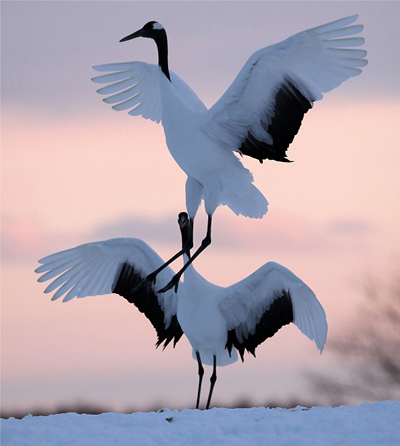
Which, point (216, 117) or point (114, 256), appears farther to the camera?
point (114, 256)

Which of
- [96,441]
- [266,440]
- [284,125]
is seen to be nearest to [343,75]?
[284,125]

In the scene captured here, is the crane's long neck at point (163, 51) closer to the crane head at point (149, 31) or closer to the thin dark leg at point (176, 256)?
the crane head at point (149, 31)

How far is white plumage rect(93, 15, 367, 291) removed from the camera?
34.4 feet

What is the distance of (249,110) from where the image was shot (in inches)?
435

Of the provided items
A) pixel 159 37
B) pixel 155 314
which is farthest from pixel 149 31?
pixel 155 314

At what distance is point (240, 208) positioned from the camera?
11.6 metres

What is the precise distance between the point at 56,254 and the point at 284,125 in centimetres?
355

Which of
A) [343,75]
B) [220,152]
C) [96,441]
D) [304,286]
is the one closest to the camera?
[96,441]

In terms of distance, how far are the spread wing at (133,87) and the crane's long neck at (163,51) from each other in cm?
122

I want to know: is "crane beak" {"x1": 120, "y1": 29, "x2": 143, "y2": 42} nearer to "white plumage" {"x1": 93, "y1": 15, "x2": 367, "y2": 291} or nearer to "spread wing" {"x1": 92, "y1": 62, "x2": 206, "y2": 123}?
"white plumage" {"x1": 93, "y1": 15, "x2": 367, "y2": 291}

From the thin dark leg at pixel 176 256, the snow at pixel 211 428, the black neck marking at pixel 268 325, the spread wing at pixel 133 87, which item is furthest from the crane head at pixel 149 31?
the snow at pixel 211 428

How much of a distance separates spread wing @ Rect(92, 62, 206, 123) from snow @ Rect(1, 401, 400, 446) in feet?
13.8

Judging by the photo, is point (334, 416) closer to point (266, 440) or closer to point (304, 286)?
point (266, 440)

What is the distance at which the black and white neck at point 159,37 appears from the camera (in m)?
11.9
